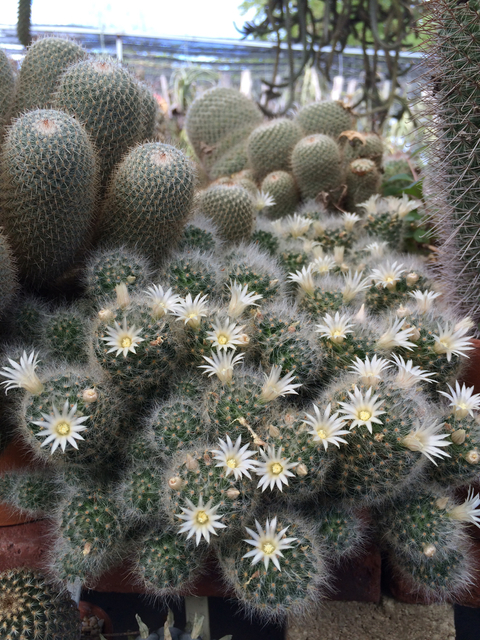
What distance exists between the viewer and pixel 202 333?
4.47 feet

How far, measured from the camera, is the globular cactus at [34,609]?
1.16m

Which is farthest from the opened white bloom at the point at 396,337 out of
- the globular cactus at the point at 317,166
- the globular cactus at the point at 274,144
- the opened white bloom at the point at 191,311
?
the globular cactus at the point at 274,144

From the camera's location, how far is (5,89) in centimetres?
167

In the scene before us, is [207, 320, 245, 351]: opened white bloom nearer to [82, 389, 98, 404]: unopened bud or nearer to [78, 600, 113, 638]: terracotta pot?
[82, 389, 98, 404]: unopened bud

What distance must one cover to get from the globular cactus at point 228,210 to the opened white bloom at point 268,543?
115 centimetres

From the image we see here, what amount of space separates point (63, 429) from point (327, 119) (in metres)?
2.30

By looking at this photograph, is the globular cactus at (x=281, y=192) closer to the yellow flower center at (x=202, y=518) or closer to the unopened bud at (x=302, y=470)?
the unopened bud at (x=302, y=470)

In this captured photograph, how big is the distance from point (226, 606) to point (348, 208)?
194 centimetres

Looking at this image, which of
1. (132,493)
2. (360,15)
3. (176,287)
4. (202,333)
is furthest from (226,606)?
(360,15)

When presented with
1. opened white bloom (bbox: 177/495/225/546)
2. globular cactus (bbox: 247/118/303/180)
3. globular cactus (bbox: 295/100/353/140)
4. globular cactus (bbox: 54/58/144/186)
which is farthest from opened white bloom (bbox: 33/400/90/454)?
globular cactus (bbox: 295/100/353/140)

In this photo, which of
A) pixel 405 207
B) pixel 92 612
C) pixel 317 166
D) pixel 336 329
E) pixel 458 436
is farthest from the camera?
pixel 317 166

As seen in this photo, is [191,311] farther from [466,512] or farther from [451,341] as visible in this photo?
[466,512]

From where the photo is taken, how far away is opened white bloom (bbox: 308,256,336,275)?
5.70ft

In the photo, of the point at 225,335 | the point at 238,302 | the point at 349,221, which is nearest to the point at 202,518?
the point at 225,335
